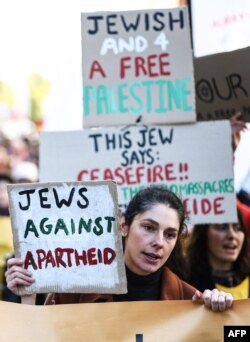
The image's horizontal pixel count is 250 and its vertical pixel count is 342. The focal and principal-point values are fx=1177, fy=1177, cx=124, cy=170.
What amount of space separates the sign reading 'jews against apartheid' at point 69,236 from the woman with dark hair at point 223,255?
165cm

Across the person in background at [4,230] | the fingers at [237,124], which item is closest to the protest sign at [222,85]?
the fingers at [237,124]

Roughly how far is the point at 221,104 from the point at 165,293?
1.66 m

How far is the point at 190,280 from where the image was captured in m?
5.64

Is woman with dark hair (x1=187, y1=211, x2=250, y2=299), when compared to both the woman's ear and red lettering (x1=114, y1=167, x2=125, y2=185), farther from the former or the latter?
the woman's ear

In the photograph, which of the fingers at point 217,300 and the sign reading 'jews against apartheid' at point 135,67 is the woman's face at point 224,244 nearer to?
the sign reading 'jews against apartheid' at point 135,67

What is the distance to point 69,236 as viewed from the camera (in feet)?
14.1

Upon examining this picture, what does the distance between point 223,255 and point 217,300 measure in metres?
1.89

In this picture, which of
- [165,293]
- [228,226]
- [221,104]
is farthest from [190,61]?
[165,293]

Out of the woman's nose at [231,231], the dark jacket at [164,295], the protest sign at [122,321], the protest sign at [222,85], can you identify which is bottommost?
the protest sign at [122,321]

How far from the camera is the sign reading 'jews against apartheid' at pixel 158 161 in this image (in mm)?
5496

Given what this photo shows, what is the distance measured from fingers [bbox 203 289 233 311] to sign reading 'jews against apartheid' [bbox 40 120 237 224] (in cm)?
136

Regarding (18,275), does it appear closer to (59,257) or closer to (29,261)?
(29,261)

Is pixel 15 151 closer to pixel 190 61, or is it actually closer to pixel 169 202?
pixel 190 61

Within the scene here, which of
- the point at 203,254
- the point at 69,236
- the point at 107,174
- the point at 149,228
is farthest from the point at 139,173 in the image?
the point at 69,236
